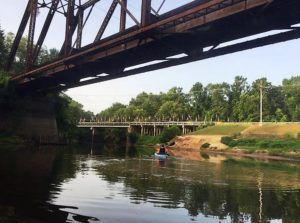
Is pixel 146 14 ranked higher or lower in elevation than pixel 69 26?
lower

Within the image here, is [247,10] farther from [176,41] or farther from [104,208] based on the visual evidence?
[104,208]

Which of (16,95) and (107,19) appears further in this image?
(16,95)

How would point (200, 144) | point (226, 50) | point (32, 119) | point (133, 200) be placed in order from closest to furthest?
point (133, 200), point (226, 50), point (32, 119), point (200, 144)

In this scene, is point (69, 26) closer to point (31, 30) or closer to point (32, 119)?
point (31, 30)

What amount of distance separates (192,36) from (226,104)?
131m

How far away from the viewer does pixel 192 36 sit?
80.5 feet

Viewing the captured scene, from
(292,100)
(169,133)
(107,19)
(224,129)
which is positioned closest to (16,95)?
(107,19)

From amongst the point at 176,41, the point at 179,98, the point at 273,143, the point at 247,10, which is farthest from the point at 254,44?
the point at 179,98

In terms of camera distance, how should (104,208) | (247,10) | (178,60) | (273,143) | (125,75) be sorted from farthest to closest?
(273,143), (125,75), (178,60), (247,10), (104,208)

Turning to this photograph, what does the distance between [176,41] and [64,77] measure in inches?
970

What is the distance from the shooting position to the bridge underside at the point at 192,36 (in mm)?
19797

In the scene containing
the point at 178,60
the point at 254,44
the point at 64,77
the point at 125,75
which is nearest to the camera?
the point at 254,44

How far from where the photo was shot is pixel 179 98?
567 feet

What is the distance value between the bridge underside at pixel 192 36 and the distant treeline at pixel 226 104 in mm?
96987
